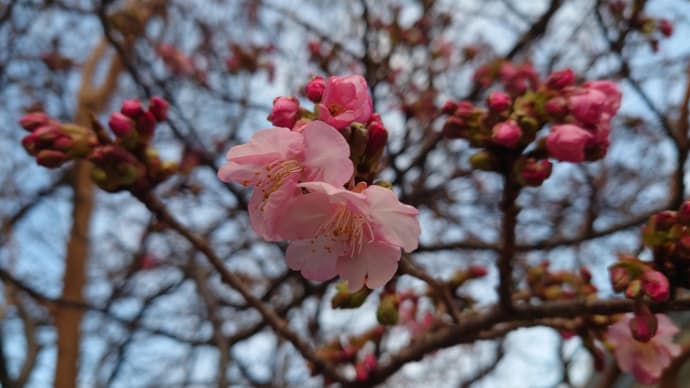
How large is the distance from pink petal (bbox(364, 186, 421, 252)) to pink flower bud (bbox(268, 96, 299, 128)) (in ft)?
0.70

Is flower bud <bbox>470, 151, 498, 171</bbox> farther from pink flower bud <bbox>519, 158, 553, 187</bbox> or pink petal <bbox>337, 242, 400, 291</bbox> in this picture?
pink petal <bbox>337, 242, 400, 291</bbox>

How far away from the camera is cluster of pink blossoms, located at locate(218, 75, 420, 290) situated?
0.89 m

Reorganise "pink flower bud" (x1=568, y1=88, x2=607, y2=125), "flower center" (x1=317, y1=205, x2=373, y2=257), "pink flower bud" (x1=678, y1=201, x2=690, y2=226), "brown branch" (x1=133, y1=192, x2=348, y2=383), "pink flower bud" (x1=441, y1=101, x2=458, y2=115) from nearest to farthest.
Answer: "flower center" (x1=317, y1=205, x2=373, y2=257)
"pink flower bud" (x1=678, y1=201, x2=690, y2=226)
"pink flower bud" (x1=568, y1=88, x2=607, y2=125)
"pink flower bud" (x1=441, y1=101, x2=458, y2=115)
"brown branch" (x1=133, y1=192, x2=348, y2=383)

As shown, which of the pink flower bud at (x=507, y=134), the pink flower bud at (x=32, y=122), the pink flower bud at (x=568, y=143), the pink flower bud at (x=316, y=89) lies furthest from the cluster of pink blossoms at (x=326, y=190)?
the pink flower bud at (x=32, y=122)

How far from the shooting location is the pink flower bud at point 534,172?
1181 millimetres

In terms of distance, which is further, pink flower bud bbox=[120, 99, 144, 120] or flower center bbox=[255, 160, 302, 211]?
pink flower bud bbox=[120, 99, 144, 120]

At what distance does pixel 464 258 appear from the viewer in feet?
14.6

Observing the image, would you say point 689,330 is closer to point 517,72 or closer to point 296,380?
point 517,72

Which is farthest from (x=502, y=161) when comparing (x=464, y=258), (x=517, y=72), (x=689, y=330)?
(x=464, y=258)

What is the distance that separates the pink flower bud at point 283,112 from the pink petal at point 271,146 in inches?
2.2

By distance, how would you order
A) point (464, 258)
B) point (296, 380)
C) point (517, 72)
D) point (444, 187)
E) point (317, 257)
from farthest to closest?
point (296, 380), point (464, 258), point (444, 187), point (517, 72), point (317, 257)

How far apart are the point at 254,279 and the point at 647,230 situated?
3611mm

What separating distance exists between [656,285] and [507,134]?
415 mm

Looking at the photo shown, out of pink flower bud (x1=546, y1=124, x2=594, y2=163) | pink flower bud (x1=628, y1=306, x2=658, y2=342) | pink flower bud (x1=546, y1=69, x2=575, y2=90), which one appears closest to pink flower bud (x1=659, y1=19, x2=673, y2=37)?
pink flower bud (x1=546, y1=69, x2=575, y2=90)
